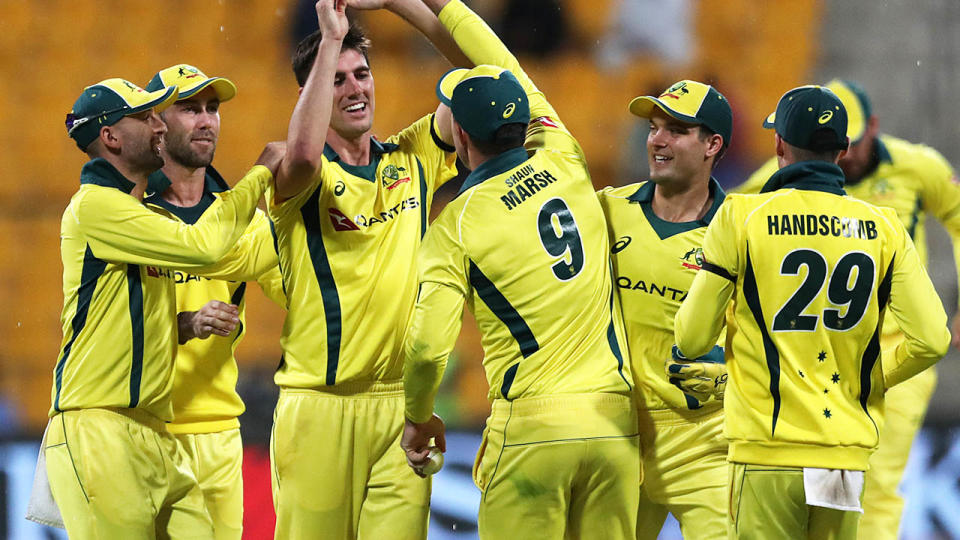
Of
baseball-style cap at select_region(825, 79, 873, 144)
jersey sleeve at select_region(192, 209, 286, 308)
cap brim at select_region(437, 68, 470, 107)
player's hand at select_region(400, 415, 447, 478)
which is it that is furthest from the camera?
baseball-style cap at select_region(825, 79, 873, 144)

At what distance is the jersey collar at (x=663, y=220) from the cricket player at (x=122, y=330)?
4.41 ft

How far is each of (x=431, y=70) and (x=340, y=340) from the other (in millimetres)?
4828

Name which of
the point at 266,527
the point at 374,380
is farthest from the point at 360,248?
the point at 266,527

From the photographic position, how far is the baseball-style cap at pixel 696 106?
14.0ft

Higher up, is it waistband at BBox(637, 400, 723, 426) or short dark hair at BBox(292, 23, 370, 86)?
short dark hair at BBox(292, 23, 370, 86)

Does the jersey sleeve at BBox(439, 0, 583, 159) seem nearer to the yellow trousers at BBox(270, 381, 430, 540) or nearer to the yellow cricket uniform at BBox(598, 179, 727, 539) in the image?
the yellow cricket uniform at BBox(598, 179, 727, 539)

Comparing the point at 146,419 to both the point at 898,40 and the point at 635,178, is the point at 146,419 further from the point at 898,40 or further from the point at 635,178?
the point at 898,40

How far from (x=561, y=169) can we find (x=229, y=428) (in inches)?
78.1

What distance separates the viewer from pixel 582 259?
3959mm

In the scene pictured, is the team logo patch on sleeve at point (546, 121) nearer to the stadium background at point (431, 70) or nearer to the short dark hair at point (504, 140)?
the short dark hair at point (504, 140)

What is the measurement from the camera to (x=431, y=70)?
28.8 feet

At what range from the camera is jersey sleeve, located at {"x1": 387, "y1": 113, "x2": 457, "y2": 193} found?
4.58 m

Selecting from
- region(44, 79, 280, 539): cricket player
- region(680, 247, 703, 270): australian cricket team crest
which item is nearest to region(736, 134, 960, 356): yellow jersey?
region(680, 247, 703, 270): australian cricket team crest

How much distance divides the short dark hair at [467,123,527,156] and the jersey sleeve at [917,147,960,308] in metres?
2.60
